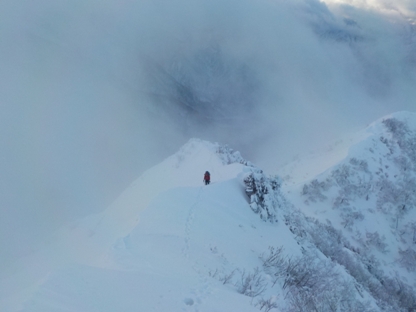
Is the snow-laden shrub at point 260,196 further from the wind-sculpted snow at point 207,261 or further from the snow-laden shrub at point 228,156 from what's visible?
the snow-laden shrub at point 228,156

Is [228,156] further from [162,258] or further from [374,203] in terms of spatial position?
[374,203]

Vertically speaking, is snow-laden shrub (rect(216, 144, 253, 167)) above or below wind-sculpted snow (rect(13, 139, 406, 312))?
above

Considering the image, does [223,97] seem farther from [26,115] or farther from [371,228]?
[371,228]

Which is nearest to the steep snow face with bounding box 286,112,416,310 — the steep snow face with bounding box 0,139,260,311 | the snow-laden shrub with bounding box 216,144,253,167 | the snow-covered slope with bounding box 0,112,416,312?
the snow-covered slope with bounding box 0,112,416,312

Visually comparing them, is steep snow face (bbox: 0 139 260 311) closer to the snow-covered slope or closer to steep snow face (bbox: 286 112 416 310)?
the snow-covered slope

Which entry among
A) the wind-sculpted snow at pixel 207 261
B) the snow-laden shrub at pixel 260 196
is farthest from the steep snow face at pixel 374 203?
the snow-laden shrub at pixel 260 196

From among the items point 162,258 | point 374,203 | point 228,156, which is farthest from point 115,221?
point 374,203

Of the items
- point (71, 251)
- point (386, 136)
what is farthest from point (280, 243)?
point (386, 136)
